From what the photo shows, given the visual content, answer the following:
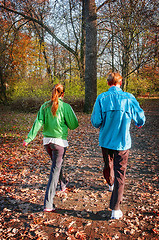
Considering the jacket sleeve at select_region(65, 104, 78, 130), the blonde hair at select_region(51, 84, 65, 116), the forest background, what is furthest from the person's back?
the forest background

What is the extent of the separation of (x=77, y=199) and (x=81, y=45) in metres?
16.2

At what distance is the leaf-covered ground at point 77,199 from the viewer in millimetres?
2994

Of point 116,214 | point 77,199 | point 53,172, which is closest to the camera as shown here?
point 116,214

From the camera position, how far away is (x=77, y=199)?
394 cm

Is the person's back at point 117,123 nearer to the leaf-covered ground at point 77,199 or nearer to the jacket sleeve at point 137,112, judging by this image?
the jacket sleeve at point 137,112

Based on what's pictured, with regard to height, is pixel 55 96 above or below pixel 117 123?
above

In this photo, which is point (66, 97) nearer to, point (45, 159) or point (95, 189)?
point (45, 159)

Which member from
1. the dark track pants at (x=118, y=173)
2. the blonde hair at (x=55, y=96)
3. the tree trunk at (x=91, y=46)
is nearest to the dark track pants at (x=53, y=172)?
the blonde hair at (x=55, y=96)

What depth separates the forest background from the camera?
45.9 ft

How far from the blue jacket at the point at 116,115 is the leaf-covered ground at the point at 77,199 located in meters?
1.16

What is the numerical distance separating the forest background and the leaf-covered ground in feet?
30.0

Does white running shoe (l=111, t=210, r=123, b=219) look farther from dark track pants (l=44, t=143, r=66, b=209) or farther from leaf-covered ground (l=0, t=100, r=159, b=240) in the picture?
dark track pants (l=44, t=143, r=66, b=209)

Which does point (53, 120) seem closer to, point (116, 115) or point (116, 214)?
point (116, 115)

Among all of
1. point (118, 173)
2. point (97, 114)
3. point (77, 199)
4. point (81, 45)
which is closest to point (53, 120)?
point (97, 114)
